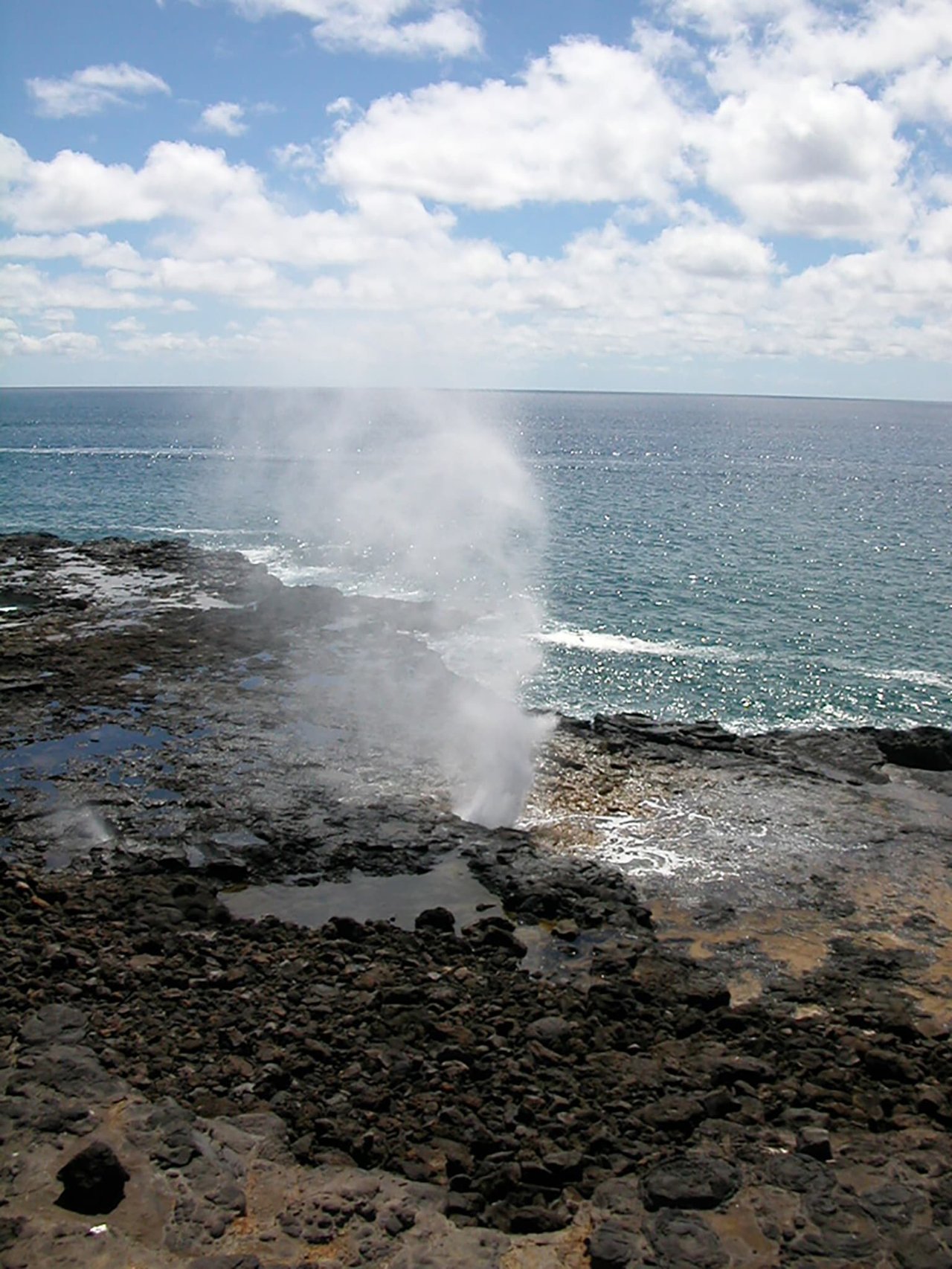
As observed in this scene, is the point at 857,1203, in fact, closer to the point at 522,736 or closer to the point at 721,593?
the point at 522,736

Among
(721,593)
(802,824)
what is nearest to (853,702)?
(802,824)

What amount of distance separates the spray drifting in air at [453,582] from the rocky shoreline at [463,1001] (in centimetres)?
141

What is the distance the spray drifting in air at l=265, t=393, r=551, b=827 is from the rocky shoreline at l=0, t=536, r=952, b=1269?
55.6 inches

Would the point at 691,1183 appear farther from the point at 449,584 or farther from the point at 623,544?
the point at 623,544

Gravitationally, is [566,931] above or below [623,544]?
below

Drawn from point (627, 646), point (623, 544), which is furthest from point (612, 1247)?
point (623, 544)

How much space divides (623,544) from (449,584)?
800 inches

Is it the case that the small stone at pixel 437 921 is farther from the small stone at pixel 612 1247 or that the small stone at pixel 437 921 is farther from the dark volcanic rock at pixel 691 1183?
the small stone at pixel 612 1247

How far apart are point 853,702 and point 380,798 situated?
20.7 m

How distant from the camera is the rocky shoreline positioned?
48.1 feet

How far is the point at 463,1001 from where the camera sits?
2009cm

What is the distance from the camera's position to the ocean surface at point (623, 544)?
43.5 m

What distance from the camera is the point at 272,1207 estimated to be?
14.8m

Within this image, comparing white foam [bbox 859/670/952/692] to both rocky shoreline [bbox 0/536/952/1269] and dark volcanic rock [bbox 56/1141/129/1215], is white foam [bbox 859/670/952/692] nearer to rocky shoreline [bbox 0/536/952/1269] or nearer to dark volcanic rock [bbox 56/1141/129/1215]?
rocky shoreline [bbox 0/536/952/1269]
